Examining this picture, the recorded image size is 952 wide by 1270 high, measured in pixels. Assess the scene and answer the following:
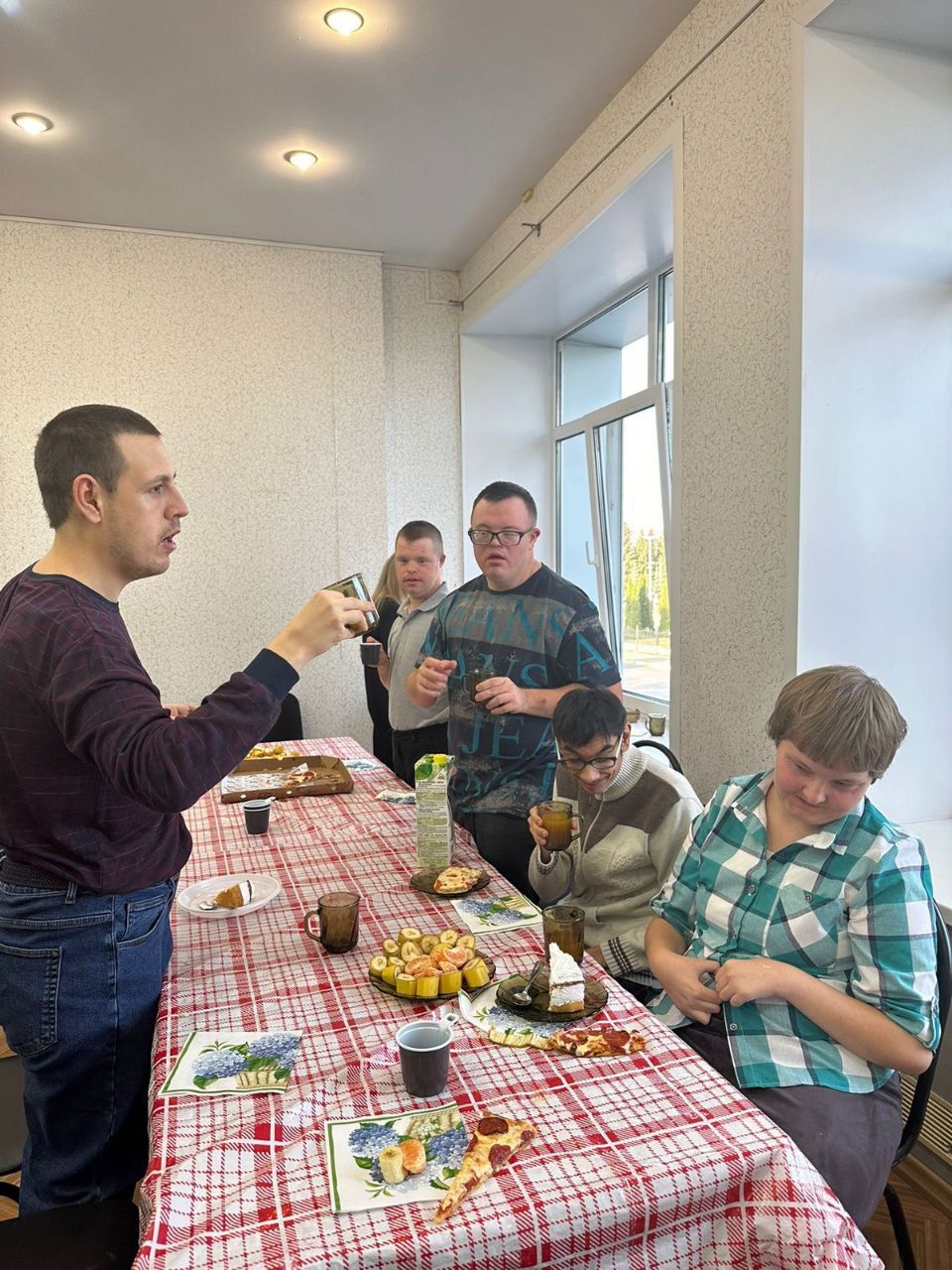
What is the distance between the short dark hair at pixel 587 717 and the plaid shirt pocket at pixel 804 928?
0.48 metres

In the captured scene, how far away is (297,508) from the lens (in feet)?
14.6

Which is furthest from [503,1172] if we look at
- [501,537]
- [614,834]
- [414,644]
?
[414,644]

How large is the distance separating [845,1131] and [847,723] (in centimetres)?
58

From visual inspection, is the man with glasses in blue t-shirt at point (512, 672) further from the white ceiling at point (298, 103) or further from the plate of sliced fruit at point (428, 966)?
the white ceiling at point (298, 103)

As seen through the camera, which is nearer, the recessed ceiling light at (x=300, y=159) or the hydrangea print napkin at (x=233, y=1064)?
the hydrangea print napkin at (x=233, y=1064)

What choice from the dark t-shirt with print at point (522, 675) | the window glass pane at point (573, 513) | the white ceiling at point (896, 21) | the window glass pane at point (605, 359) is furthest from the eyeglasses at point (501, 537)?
the window glass pane at point (573, 513)

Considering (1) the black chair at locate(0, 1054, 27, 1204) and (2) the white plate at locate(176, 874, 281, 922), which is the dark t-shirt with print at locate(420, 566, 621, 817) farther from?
(1) the black chair at locate(0, 1054, 27, 1204)

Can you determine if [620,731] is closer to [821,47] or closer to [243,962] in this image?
[243,962]

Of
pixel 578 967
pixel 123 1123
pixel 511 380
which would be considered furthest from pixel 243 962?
pixel 511 380

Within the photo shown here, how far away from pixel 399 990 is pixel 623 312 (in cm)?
361

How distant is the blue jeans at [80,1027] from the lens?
126 cm

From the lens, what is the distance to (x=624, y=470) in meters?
4.20

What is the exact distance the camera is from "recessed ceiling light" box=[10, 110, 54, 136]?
3033 millimetres

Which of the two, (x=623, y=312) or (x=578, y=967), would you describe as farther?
(x=623, y=312)
